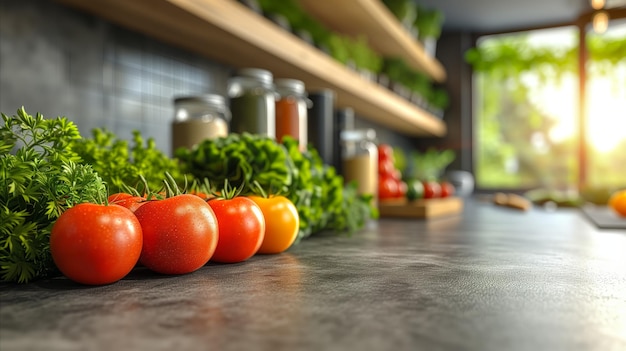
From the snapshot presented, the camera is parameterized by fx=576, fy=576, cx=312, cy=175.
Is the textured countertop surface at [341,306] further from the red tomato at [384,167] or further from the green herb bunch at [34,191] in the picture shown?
the red tomato at [384,167]

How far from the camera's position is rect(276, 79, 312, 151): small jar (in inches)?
63.2

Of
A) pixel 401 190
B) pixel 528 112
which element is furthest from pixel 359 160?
pixel 528 112

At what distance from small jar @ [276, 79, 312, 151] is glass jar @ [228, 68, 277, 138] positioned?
0.22 feet

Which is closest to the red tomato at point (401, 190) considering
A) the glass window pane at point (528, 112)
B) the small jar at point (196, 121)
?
the small jar at point (196, 121)

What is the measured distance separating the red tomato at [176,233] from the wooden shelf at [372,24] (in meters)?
1.74

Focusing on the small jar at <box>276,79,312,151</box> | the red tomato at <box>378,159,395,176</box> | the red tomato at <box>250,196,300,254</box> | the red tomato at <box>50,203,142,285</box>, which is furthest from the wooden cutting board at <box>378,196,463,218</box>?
the red tomato at <box>50,203,142,285</box>

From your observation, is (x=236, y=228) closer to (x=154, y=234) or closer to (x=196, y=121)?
(x=154, y=234)

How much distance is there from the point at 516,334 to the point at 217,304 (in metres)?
0.30

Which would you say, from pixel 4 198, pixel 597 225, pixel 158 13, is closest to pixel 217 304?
pixel 4 198

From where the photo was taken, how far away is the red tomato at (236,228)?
84cm

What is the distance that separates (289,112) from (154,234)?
3.02ft

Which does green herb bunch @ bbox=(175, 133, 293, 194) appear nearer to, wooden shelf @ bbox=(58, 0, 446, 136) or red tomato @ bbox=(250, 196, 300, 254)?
red tomato @ bbox=(250, 196, 300, 254)

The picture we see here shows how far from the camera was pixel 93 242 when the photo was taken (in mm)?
645

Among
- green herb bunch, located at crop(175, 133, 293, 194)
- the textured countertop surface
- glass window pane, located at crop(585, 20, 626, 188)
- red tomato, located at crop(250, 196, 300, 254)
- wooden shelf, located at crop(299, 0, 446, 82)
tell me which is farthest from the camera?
glass window pane, located at crop(585, 20, 626, 188)
